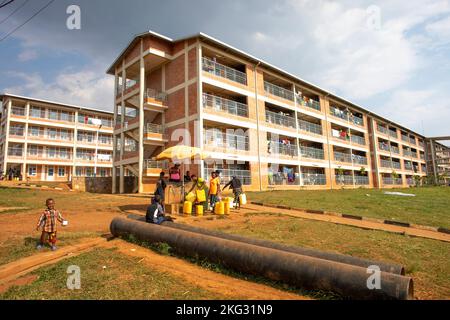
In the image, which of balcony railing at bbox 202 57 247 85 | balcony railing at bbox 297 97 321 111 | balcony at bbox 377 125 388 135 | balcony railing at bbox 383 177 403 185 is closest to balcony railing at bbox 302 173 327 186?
balcony railing at bbox 297 97 321 111

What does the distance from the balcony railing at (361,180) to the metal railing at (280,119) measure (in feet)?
48.5

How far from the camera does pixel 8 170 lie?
1487 inches

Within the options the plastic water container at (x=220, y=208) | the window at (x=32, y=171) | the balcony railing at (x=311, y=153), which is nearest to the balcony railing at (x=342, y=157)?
the balcony railing at (x=311, y=153)

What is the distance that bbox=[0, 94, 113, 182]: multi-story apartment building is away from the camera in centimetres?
3822

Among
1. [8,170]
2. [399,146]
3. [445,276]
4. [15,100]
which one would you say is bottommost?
[445,276]

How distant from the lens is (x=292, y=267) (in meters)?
3.99

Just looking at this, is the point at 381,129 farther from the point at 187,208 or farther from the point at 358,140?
the point at 187,208

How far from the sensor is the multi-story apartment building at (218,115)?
2252 cm

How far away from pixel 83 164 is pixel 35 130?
7.92 metres

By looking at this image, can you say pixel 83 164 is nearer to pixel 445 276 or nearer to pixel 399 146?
pixel 445 276

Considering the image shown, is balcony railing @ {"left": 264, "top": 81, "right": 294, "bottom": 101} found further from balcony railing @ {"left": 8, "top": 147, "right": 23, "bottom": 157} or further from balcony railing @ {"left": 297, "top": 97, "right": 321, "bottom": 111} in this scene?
balcony railing @ {"left": 8, "top": 147, "right": 23, "bottom": 157}

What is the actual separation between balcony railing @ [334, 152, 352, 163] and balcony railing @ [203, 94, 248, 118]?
54.8 feet

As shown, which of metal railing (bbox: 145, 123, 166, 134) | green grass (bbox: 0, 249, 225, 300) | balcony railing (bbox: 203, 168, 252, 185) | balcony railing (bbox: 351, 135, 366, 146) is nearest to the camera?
green grass (bbox: 0, 249, 225, 300)
